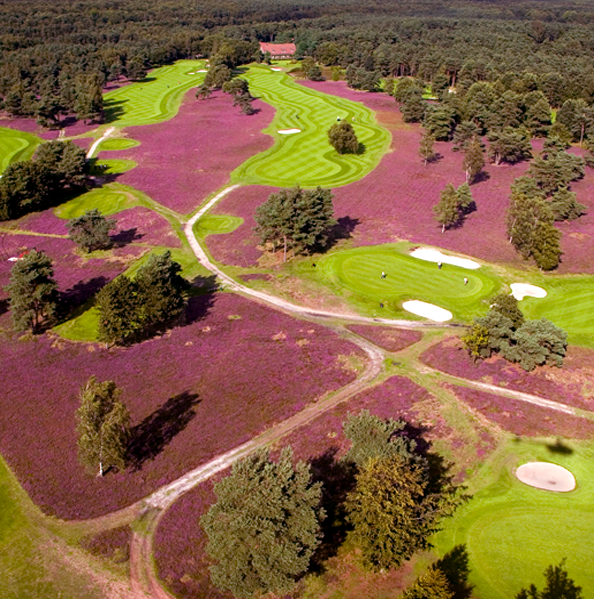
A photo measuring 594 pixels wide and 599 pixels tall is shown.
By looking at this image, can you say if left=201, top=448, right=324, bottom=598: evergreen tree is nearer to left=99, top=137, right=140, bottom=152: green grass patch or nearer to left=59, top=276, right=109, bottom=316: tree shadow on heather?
left=59, top=276, right=109, bottom=316: tree shadow on heather

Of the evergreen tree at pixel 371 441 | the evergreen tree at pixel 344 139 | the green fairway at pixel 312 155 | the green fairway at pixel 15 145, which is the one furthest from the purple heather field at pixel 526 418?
the green fairway at pixel 15 145

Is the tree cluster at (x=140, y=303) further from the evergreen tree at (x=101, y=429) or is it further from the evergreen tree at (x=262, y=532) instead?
the evergreen tree at (x=262, y=532)

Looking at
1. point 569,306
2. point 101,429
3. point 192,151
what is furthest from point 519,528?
point 192,151

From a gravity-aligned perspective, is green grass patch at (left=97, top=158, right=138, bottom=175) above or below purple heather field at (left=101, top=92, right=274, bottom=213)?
below

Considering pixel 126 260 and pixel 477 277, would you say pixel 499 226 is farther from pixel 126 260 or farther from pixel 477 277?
pixel 126 260

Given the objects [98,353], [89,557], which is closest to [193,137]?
[98,353]

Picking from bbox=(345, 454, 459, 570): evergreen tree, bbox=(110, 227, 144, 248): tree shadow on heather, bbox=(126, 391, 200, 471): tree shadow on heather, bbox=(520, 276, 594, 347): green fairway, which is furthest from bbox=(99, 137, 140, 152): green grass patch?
bbox=(345, 454, 459, 570): evergreen tree
